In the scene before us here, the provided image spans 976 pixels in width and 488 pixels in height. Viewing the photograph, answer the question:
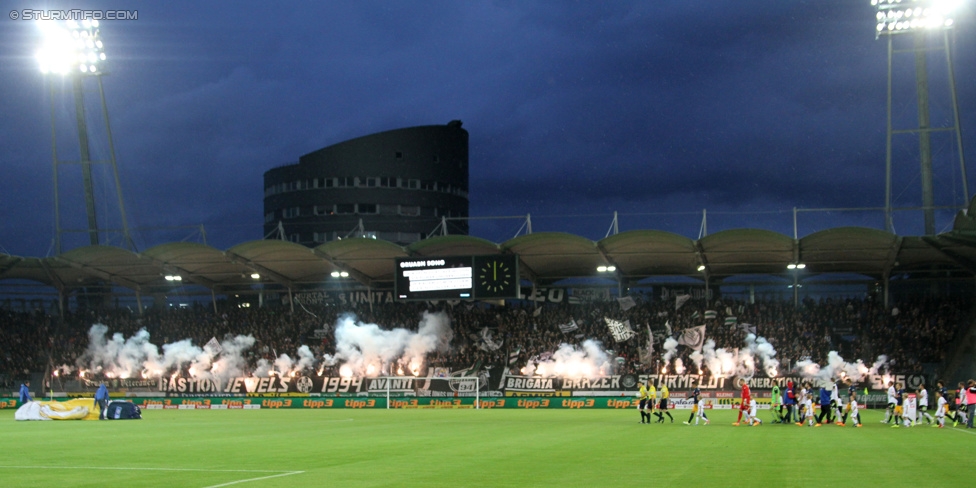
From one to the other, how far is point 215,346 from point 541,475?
4761 centimetres

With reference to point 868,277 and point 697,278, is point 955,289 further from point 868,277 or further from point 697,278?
point 697,278

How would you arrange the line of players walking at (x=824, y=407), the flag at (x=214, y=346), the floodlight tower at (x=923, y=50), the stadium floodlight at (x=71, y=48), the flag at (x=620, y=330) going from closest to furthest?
1. the line of players walking at (x=824, y=407)
2. the floodlight tower at (x=923, y=50)
3. the stadium floodlight at (x=71, y=48)
4. the flag at (x=620, y=330)
5. the flag at (x=214, y=346)

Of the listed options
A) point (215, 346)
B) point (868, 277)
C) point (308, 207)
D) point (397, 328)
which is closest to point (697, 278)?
point (868, 277)

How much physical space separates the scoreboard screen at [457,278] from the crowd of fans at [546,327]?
5.08 m

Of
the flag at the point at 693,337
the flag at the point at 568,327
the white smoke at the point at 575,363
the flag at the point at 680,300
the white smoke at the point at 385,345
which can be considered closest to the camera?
the flag at the point at 693,337

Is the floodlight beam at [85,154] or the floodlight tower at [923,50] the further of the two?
the floodlight beam at [85,154]

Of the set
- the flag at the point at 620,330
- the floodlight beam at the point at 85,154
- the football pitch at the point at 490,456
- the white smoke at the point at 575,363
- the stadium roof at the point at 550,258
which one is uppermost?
the floodlight beam at the point at 85,154

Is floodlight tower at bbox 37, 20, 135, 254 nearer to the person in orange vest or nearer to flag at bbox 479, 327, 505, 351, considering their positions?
flag at bbox 479, 327, 505, 351

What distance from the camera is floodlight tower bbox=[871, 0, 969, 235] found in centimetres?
4519

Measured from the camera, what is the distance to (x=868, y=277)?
185 feet

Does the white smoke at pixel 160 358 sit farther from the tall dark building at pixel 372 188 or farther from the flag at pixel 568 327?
the tall dark building at pixel 372 188

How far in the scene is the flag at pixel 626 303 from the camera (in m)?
56.8

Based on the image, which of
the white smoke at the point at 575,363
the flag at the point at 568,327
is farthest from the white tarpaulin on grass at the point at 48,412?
the flag at the point at 568,327

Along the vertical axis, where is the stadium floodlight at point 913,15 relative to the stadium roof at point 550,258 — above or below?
above
